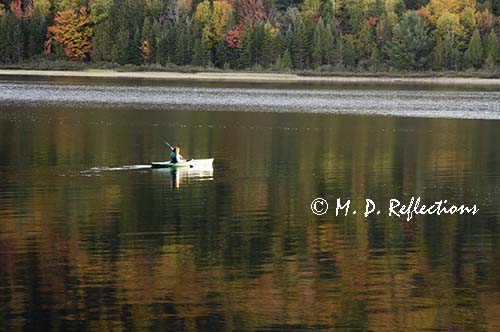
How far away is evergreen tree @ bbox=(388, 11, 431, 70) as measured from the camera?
147750 mm

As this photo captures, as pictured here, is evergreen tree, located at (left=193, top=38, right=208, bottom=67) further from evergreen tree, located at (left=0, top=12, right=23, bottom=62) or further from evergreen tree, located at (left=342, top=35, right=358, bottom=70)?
evergreen tree, located at (left=0, top=12, right=23, bottom=62)

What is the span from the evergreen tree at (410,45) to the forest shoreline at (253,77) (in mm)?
1943

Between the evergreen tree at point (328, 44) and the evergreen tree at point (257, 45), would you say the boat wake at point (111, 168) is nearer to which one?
the evergreen tree at point (328, 44)

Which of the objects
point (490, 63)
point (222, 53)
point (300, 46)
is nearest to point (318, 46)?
point (300, 46)

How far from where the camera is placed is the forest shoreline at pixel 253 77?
14475cm

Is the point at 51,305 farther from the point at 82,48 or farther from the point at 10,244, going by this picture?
the point at 82,48

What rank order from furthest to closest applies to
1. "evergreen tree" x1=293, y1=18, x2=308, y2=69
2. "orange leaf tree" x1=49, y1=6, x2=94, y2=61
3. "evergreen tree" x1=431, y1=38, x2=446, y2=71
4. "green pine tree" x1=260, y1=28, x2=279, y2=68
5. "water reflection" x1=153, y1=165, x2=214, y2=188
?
"orange leaf tree" x1=49, y1=6, x2=94, y2=61
"green pine tree" x1=260, y1=28, x2=279, y2=68
"evergreen tree" x1=293, y1=18, x2=308, y2=69
"evergreen tree" x1=431, y1=38, x2=446, y2=71
"water reflection" x1=153, y1=165, x2=214, y2=188

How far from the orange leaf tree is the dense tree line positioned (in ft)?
0.43

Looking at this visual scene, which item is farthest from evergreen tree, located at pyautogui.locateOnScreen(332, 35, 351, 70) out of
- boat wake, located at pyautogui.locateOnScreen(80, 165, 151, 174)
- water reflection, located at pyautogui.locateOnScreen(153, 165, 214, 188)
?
water reflection, located at pyautogui.locateOnScreen(153, 165, 214, 188)

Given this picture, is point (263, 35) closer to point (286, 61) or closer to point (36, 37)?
point (286, 61)

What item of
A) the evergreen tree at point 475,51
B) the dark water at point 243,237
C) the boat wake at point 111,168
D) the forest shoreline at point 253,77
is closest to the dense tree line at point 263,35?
the evergreen tree at point 475,51

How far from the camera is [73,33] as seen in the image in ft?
526

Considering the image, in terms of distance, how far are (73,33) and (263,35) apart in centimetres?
2539

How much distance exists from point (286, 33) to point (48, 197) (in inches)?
5042
